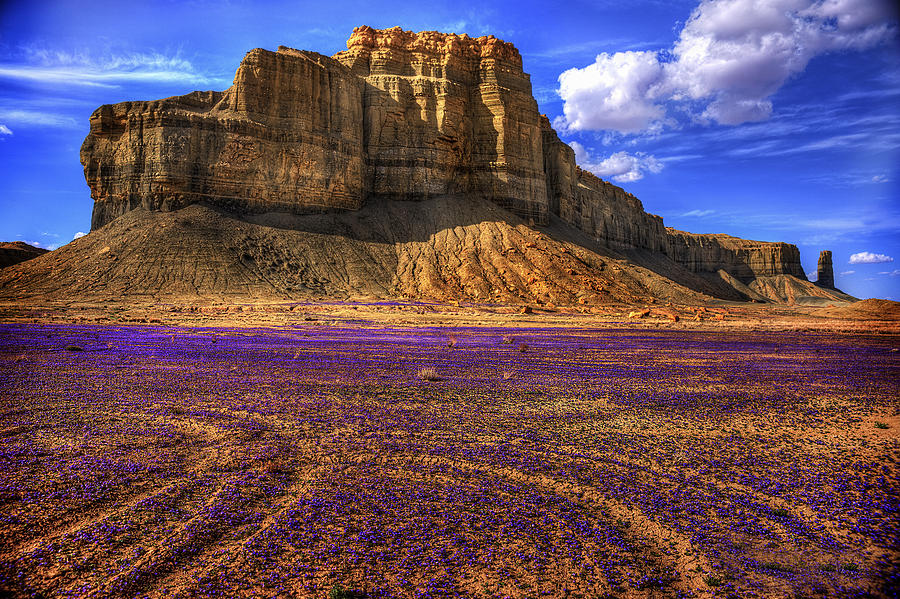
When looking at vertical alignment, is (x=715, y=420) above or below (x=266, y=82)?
below

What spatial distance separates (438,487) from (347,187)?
51.9 metres

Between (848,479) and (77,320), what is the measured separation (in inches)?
1182

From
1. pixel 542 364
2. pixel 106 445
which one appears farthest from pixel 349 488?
pixel 542 364

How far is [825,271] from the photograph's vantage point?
455 ft

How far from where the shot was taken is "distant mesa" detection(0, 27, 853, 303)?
4297 cm

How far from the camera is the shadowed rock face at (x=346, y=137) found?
47.0 m

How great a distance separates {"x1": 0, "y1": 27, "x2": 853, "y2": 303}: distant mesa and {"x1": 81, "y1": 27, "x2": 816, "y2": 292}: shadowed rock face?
0.56 feet

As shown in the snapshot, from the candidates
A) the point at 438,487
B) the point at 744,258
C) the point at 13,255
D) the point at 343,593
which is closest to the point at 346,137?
the point at 13,255

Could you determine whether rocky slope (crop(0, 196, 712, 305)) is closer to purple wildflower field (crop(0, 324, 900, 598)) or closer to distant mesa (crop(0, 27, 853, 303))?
distant mesa (crop(0, 27, 853, 303))

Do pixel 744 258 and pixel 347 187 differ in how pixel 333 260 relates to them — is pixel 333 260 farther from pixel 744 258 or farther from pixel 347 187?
pixel 744 258

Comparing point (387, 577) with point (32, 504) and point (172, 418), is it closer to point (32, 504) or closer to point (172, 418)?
point (32, 504)

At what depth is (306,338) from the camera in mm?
18922

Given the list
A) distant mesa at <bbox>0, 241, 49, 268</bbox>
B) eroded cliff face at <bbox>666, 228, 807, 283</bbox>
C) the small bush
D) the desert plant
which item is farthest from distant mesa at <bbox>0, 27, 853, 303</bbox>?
eroded cliff face at <bbox>666, 228, 807, 283</bbox>

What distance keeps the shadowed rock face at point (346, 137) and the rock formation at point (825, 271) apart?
11080 cm
